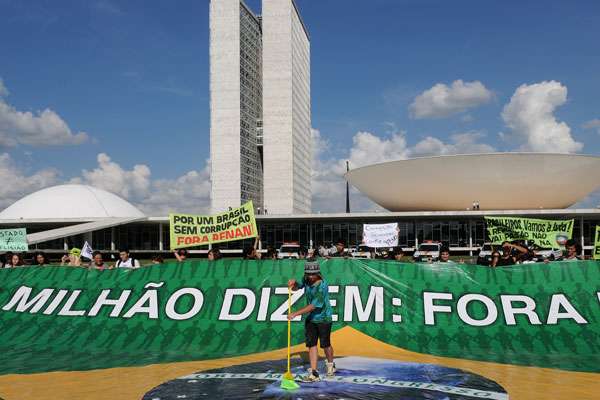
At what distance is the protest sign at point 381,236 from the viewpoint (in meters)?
24.9

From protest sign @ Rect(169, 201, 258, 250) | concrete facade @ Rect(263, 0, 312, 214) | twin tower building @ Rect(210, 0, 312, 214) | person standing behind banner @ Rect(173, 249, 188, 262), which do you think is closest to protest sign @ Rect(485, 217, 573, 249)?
protest sign @ Rect(169, 201, 258, 250)

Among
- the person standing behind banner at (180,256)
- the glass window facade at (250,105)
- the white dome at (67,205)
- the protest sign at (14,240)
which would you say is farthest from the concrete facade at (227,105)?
the person standing behind banner at (180,256)

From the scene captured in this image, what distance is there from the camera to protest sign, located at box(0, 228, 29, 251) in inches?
691

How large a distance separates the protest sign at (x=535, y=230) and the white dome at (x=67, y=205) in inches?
3143

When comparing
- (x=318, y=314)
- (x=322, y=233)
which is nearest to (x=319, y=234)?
(x=322, y=233)

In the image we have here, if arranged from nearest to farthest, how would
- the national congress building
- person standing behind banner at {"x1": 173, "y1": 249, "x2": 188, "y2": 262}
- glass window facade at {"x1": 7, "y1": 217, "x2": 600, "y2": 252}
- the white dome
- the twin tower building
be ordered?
person standing behind banner at {"x1": 173, "y1": 249, "x2": 188, "y2": 262} < the national congress building < glass window facade at {"x1": 7, "y1": 217, "x2": 600, "y2": 252} < the white dome < the twin tower building

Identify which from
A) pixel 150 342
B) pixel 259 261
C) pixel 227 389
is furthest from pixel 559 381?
pixel 150 342

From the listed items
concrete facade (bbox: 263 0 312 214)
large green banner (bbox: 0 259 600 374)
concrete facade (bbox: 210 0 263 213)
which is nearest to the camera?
large green banner (bbox: 0 259 600 374)

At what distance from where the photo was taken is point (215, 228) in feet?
55.1

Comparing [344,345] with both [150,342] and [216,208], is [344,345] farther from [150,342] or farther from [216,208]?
[216,208]

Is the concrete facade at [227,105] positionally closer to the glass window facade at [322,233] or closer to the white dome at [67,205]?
the white dome at [67,205]

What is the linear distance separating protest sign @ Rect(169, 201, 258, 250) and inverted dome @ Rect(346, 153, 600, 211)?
43.2m

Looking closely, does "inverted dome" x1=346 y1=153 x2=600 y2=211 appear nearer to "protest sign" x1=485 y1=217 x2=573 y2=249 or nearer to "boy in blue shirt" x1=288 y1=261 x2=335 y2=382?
"protest sign" x1=485 y1=217 x2=573 y2=249

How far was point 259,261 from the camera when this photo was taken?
11281mm
